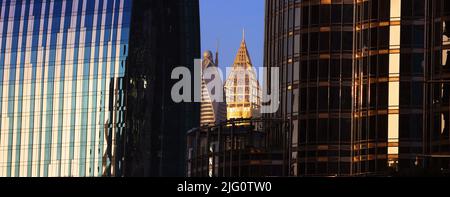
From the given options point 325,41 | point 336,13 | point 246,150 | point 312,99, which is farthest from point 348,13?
point 246,150

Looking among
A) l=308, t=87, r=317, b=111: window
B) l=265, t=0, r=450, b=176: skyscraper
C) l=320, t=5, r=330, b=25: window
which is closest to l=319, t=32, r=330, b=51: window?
l=265, t=0, r=450, b=176: skyscraper

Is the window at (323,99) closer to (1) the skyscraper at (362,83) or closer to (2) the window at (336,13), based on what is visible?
(1) the skyscraper at (362,83)

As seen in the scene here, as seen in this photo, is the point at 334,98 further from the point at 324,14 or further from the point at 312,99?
the point at 324,14

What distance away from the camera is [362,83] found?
140m

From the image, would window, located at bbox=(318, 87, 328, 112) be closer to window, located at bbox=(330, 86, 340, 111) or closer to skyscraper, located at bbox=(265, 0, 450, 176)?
skyscraper, located at bbox=(265, 0, 450, 176)

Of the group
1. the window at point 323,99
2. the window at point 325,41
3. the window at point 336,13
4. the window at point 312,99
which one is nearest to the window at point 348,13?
the window at point 336,13

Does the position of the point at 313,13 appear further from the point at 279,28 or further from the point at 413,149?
the point at 413,149

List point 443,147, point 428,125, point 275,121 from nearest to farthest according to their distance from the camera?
point 428,125
point 443,147
point 275,121

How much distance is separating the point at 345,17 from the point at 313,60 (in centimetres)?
603

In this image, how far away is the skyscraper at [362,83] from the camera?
132 meters

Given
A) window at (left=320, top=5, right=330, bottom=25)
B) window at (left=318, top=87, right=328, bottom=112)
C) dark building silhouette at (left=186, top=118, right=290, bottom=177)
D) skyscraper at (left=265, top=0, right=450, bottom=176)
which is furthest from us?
dark building silhouette at (left=186, top=118, right=290, bottom=177)

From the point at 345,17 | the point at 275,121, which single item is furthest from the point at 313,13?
the point at 275,121

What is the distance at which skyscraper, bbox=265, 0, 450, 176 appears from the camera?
131750 mm
